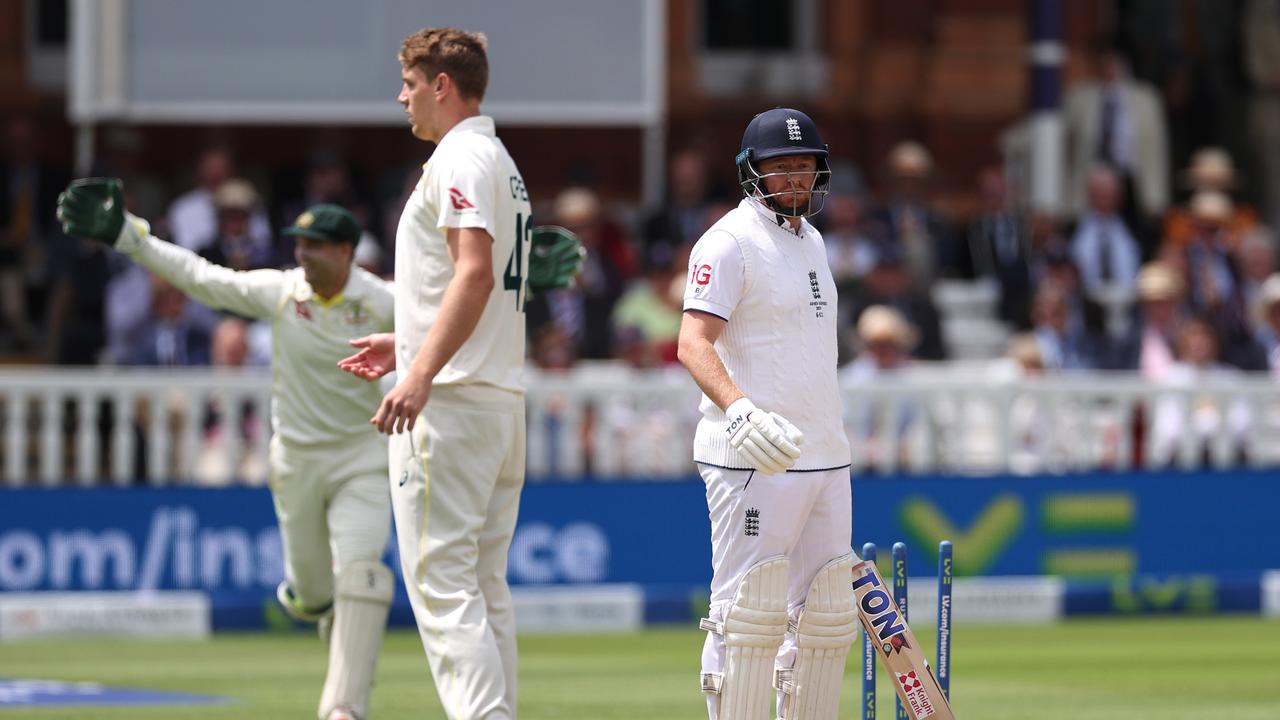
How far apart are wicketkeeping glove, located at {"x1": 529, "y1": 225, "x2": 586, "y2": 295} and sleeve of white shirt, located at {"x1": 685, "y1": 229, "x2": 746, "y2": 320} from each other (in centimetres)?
124

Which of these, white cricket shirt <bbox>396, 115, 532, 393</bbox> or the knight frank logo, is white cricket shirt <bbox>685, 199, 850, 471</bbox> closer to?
the knight frank logo

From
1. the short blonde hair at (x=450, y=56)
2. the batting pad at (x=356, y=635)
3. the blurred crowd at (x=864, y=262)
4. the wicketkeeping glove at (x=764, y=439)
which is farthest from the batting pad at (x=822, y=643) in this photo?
the blurred crowd at (x=864, y=262)

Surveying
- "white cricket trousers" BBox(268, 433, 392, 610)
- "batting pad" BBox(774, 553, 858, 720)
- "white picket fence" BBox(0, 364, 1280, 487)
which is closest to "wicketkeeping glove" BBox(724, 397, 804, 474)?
"batting pad" BBox(774, 553, 858, 720)

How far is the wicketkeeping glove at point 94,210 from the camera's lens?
7.87 metres

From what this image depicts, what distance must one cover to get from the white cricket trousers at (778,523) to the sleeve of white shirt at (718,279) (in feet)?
1.48

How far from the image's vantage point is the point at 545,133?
2023cm

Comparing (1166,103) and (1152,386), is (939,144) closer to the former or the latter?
(1166,103)

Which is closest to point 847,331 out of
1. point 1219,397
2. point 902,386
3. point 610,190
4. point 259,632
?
point 902,386

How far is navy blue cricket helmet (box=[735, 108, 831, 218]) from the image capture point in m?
6.64

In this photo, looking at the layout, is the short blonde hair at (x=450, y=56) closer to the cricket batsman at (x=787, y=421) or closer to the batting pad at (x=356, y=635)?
the cricket batsman at (x=787, y=421)

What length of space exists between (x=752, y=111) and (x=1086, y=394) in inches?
323

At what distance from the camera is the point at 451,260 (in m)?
6.79

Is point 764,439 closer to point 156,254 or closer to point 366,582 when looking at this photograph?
point 366,582

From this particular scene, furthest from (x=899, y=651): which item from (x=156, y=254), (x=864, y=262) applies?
(x=864, y=262)
